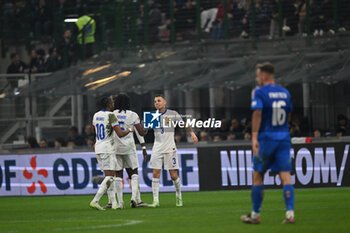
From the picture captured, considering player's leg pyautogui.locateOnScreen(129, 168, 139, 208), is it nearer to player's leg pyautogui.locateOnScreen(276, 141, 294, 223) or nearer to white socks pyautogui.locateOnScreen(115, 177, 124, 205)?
white socks pyautogui.locateOnScreen(115, 177, 124, 205)

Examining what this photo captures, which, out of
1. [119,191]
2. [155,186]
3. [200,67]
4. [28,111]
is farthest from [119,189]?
[28,111]

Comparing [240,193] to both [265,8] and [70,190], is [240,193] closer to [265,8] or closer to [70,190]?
[70,190]

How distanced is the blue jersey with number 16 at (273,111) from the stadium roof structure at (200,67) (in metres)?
12.6

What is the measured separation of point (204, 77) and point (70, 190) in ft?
18.3

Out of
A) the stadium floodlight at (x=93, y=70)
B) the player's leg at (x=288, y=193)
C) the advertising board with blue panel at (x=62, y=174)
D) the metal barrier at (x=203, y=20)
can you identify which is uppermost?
the metal barrier at (x=203, y=20)

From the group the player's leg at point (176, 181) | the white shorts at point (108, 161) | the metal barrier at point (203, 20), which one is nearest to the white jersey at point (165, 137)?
the player's leg at point (176, 181)

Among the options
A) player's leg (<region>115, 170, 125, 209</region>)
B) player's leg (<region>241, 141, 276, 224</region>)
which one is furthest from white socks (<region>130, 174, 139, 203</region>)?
player's leg (<region>241, 141, 276, 224</region>)

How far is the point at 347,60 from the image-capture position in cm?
2344

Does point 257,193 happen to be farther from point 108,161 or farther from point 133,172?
point 133,172

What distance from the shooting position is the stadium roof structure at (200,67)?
23547mm

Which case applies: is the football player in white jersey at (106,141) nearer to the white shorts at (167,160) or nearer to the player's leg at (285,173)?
the white shorts at (167,160)

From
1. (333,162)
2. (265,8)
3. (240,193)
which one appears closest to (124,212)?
(240,193)

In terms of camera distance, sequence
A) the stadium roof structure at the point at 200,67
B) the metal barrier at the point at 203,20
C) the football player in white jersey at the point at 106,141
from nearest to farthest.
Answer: the football player in white jersey at the point at 106,141 → the stadium roof structure at the point at 200,67 → the metal barrier at the point at 203,20

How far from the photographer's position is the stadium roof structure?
2355 centimetres
